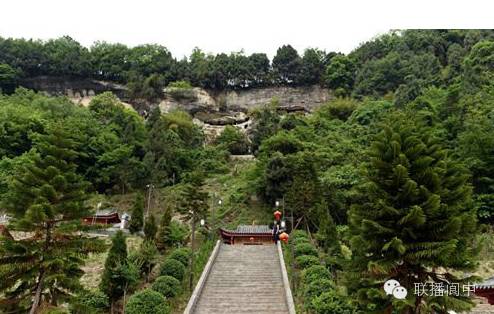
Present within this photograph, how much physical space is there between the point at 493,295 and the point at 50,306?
1236 centimetres

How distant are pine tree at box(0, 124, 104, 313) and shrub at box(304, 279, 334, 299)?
6.44 m

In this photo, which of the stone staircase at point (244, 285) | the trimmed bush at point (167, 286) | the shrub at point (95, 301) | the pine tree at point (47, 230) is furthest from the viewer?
the trimmed bush at point (167, 286)

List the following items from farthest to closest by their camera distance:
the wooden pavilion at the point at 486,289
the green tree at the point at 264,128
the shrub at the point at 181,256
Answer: the green tree at the point at 264,128 < the shrub at the point at 181,256 < the wooden pavilion at the point at 486,289

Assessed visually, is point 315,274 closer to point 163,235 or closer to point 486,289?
point 486,289

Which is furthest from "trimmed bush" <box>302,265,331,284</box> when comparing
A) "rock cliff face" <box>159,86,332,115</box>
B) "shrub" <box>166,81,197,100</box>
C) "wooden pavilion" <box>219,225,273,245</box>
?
"shrub" <box>166,81,197,100</box>

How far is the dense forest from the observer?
33.3 ft

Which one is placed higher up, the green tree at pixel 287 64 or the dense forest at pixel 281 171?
the green tree at pixel 287 64

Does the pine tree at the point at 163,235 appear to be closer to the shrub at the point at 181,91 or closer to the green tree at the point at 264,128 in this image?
the green tree at the point at 264,128

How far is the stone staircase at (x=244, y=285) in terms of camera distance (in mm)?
13906

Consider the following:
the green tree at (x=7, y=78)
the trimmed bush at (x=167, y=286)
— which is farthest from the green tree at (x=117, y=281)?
the green tree at (x=7, y=78)

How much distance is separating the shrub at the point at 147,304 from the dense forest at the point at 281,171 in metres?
0.04

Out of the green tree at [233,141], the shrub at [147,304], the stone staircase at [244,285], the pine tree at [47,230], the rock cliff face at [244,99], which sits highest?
the rock cliff face at [244,99]

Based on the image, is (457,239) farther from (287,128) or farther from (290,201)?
(287,128)

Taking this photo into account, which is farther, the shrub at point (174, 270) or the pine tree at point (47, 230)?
the shrub at point (174, 270)
